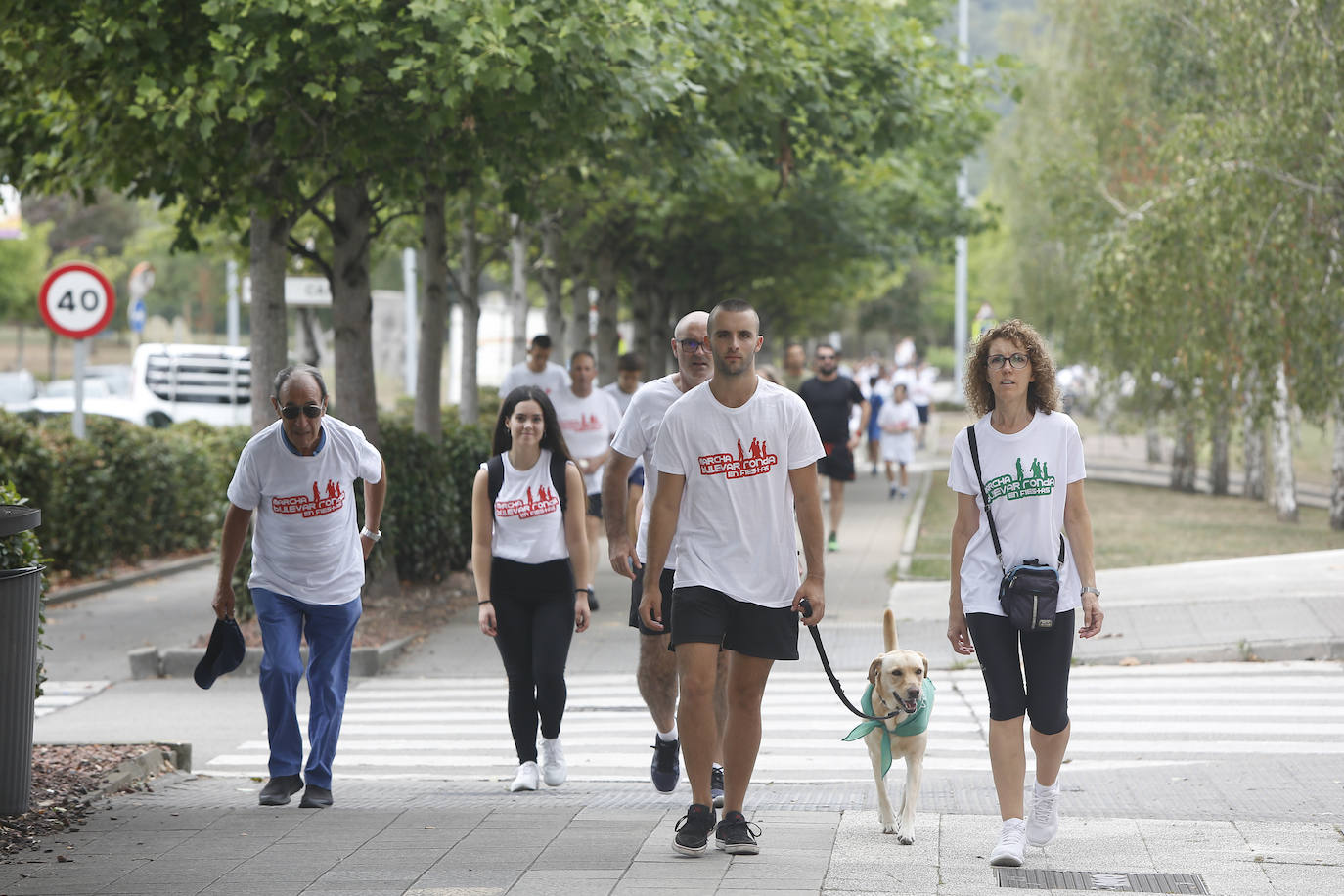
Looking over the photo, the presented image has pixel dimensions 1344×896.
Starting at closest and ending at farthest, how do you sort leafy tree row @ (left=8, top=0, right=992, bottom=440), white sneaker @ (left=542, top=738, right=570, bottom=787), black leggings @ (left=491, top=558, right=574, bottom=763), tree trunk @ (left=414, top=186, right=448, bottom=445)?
black leggings @ (left=491, top=558, right=574, bottom=763) → white sneaker @ (left=542, top=738, right=570, bottom=787) → leafy tree row @ (left=8, top=0, right=992, bottom=440) → tree trunk @ (left=414, top=186, right=448, bottom=445)

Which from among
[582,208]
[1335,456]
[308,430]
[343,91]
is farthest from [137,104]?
[1335,456]

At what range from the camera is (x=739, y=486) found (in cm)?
551

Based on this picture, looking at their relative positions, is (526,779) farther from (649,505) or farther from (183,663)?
(183,663)

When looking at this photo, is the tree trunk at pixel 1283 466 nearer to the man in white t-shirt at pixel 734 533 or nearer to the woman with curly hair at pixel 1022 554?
the woman with curly hair at pixel 1022 554

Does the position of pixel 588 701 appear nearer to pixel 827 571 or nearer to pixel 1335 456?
pixel 827 571

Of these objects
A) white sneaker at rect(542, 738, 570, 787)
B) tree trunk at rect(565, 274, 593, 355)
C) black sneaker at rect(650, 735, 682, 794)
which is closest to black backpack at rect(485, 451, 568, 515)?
white sneaker at rect(542, 738, 570, 787)

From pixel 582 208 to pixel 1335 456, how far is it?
10.5 m

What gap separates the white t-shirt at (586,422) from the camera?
14.1 metres

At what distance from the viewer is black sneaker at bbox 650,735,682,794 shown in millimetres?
6922

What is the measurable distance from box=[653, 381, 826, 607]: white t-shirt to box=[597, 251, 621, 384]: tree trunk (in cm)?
2038

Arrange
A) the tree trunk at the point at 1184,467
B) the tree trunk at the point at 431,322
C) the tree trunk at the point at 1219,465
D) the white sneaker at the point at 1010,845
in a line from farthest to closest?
the tree trunk at the point at 1184,467
the tree trunk at the point at 1219,465
the tree trunk at the point at 431,322
the white sneaker at the point at 1010,845

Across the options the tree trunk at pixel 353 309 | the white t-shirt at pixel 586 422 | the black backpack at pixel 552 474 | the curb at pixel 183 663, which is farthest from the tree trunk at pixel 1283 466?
the black backpack at pixel 552 474

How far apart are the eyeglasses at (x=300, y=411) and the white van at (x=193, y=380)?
28.7 meters

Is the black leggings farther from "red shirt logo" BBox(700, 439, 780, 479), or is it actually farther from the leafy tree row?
the leafy tree row
